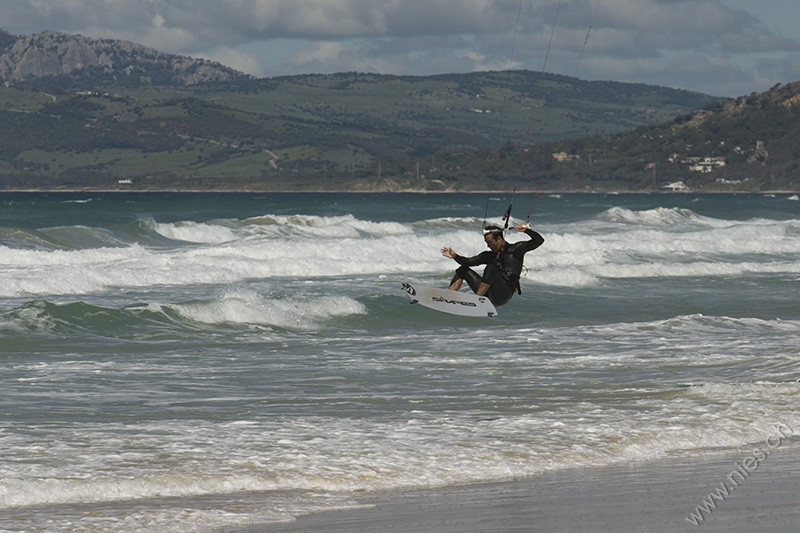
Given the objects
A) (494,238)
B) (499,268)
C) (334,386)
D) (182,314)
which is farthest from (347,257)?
(494,238)

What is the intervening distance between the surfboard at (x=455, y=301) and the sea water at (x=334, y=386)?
3.54 feet

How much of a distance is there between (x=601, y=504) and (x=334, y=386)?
22.0 ft

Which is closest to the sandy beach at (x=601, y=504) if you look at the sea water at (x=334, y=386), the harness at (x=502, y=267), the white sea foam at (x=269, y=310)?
the sea water at (x=334, y=386)

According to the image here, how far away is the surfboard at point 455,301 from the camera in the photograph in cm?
1550

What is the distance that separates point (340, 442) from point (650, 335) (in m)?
11.1

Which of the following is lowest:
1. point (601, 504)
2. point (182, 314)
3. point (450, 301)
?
point (182, 314)

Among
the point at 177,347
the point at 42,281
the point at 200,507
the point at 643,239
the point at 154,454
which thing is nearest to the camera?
the point at 200,507

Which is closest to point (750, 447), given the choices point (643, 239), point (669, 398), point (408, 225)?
point (669, 398)

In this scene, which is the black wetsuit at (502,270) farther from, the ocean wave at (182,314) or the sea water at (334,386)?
the ocean wave at (182,314)

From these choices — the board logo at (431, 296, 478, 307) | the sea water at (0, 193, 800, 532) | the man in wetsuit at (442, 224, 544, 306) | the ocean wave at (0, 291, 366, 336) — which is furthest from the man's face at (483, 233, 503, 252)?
the ocean wave at (0, 291, 366, 336)

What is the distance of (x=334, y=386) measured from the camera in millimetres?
16047

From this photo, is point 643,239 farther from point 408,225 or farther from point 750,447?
point 750,447

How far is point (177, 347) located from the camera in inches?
809

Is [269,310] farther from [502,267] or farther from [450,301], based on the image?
[502,267]
